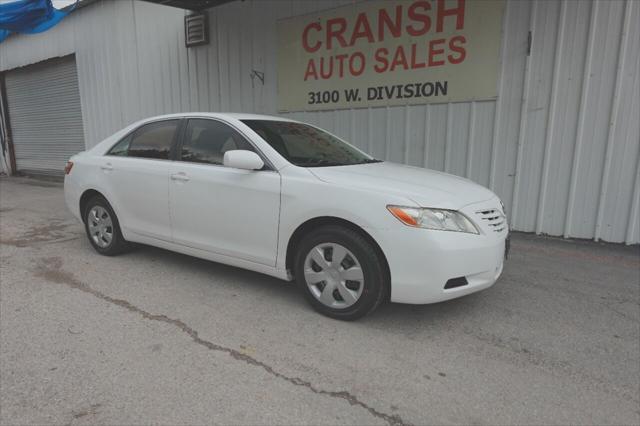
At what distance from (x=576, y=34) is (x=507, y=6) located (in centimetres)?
92

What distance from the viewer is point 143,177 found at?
4109 mm

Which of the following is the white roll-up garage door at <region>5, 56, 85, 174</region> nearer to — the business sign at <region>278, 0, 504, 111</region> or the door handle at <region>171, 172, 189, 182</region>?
the business sign at <region>278, 0, 504, 111</region>

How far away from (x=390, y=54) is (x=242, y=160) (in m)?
3.96

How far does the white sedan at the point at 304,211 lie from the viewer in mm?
2830

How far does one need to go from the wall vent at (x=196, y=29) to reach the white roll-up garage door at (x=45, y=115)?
5.14 m

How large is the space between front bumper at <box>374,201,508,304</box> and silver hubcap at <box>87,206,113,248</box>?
10.7 feet

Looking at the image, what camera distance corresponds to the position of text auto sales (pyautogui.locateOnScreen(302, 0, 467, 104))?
576 cm

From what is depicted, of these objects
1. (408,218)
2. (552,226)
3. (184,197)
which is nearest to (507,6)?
(552,226)

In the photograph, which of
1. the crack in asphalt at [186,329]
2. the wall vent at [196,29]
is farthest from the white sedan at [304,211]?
the wall vent at [196,29]

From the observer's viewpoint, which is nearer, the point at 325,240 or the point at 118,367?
the point at 118,367

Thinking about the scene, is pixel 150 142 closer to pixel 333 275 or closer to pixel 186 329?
pixel 186 329

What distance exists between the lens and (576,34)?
5.03 metres

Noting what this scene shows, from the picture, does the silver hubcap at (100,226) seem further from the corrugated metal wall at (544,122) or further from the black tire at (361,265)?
the corrugated metal wall at (544,122)

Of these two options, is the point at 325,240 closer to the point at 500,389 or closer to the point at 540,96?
the point at 500,389
